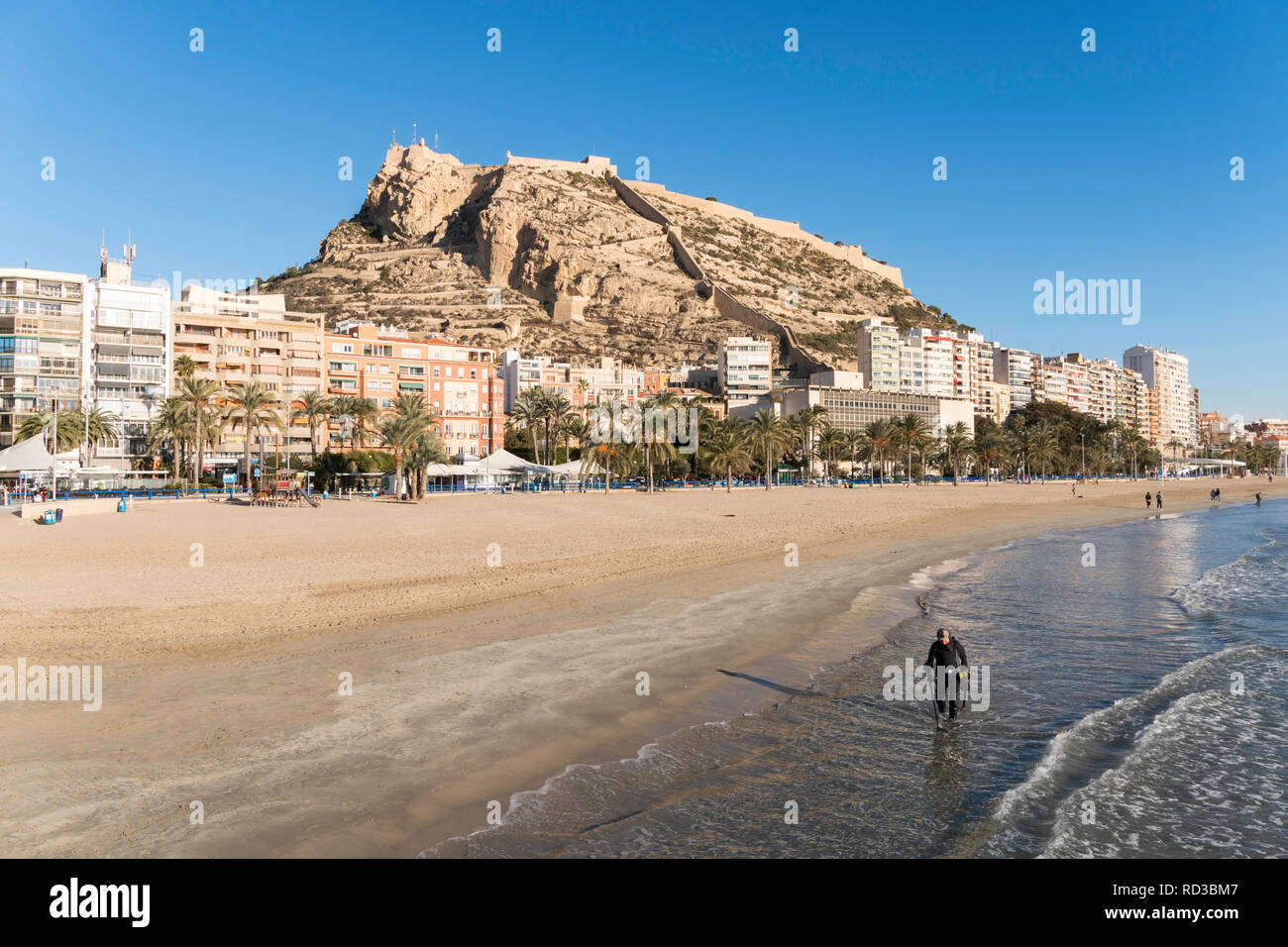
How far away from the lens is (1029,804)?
8.21 m

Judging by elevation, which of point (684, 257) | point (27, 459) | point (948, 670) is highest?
point (684, 257)

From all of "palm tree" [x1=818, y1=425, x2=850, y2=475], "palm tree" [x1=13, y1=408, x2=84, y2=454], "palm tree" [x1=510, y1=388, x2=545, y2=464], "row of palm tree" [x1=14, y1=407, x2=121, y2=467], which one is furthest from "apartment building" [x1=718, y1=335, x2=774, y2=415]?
"palm tree" [x1=13, y1=408, x2=84, y2=454]

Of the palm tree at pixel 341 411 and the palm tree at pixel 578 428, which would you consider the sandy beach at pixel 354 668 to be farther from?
the palm tree at pixel 578 428

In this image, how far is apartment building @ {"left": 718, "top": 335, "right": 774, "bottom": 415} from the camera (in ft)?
456

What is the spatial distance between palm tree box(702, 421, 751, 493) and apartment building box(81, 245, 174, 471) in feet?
192

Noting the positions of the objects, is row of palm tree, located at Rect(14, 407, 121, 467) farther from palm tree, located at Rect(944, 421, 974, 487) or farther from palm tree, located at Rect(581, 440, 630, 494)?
palm tree, located at Rect(944, 421, 974, 487)

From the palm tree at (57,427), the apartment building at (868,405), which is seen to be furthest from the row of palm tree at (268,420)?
the apartment building at (868,405)

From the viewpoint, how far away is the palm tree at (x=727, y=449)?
79.1 meters

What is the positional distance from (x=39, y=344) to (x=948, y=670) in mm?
94654

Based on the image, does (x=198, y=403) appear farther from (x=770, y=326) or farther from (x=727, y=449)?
(x=770, y=326)

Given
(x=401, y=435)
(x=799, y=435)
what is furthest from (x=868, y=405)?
(x=401, y=435)

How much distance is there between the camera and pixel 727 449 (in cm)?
7950
